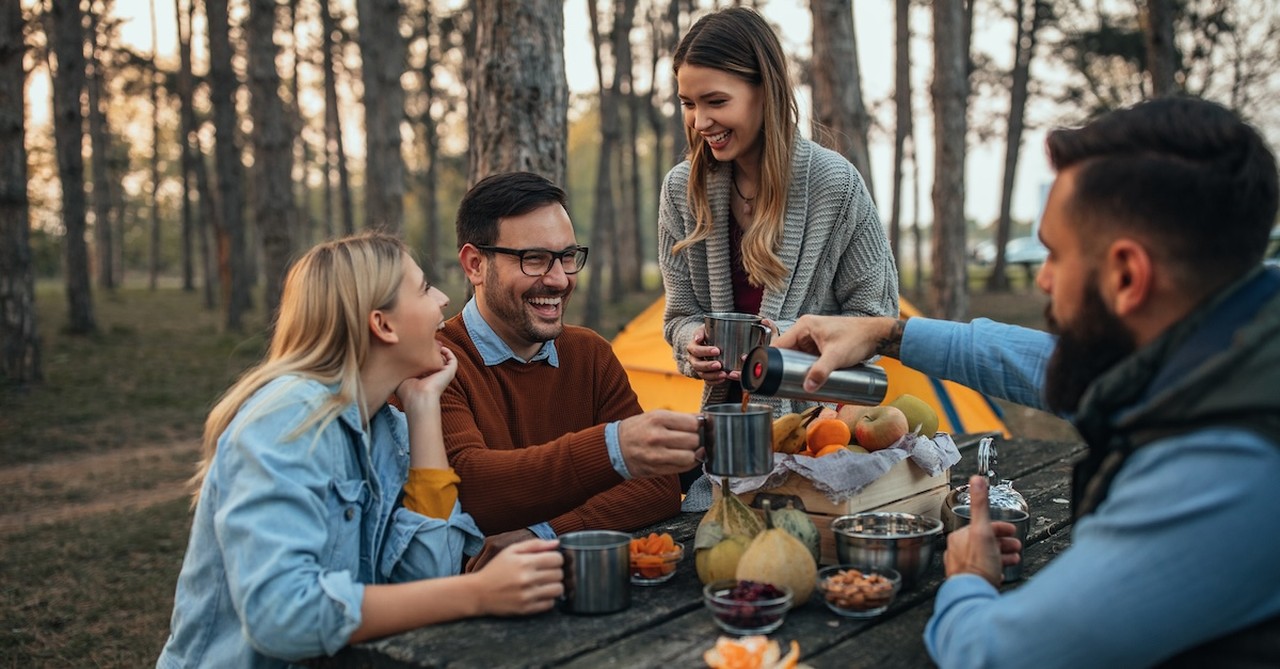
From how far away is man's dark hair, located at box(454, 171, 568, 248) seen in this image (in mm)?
3484

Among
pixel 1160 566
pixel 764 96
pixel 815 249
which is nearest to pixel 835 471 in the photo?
pixel 1160 566

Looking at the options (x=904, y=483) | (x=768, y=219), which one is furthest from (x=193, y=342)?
(x=904, y=483)

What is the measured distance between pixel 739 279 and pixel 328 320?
1898 millimetres

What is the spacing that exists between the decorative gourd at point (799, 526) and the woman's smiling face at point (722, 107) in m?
1.65

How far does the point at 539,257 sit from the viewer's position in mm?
3492

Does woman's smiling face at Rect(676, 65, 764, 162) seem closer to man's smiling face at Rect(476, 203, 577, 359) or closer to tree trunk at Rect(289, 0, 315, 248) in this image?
man's smiling face at Rect(476, 203, 577, 359)

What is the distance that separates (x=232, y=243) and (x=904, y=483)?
16.1 m

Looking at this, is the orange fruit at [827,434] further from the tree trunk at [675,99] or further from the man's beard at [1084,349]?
the tree trunk at [675,99]

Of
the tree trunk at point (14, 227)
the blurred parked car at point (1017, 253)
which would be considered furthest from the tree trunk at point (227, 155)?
the blurred parked car at point (1017, 253)

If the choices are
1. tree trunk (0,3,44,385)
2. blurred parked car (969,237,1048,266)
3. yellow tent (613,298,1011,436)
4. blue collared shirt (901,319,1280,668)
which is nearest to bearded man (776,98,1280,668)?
blue collared shirt (901,319,1280,668)

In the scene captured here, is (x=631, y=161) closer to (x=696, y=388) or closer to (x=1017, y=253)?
(x=696, y=388)

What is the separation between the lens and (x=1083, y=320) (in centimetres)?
188

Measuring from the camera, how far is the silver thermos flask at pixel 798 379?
2.63m

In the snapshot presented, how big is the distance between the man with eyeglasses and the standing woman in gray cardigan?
425 millimetres
